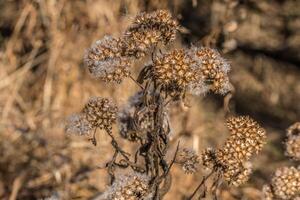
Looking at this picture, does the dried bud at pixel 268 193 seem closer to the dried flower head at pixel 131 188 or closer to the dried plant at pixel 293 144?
the dried plant at pixel 293 144

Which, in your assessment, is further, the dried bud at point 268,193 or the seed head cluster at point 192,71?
the dried bud at point 268,193

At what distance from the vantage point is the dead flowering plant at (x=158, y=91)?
6.47ft

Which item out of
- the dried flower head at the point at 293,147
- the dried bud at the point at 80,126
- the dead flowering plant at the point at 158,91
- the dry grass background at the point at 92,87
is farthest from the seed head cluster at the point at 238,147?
the dry grass background at the point at 92,87

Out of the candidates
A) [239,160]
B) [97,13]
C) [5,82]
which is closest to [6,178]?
[5,82]

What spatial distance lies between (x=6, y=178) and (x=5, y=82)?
93 centimetres

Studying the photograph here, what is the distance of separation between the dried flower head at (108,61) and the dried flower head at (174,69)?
0.13 m

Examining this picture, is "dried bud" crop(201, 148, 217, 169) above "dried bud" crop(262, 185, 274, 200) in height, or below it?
above

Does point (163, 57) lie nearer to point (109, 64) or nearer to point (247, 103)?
point (109, 64)

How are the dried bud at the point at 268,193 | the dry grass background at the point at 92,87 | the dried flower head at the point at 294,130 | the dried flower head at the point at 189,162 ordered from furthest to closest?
the dry grass background at the point at 92,87 < the dried flower head at the point at 294,130 < the dried bud at the point at 268,193 < the dried flower head at the point at 189,162

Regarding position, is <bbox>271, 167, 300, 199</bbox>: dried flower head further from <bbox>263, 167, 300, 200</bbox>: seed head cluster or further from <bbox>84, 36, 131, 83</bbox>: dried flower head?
<bbox>84, 36, 131, 83</bbox>: dried flower head

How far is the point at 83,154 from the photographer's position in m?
4.56

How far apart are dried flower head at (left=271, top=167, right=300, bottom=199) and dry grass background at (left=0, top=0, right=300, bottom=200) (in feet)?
5.73

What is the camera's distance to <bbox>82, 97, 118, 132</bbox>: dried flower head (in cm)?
215

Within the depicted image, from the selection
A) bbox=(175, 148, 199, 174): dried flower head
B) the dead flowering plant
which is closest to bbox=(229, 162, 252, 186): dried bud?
the dead flowering plant
